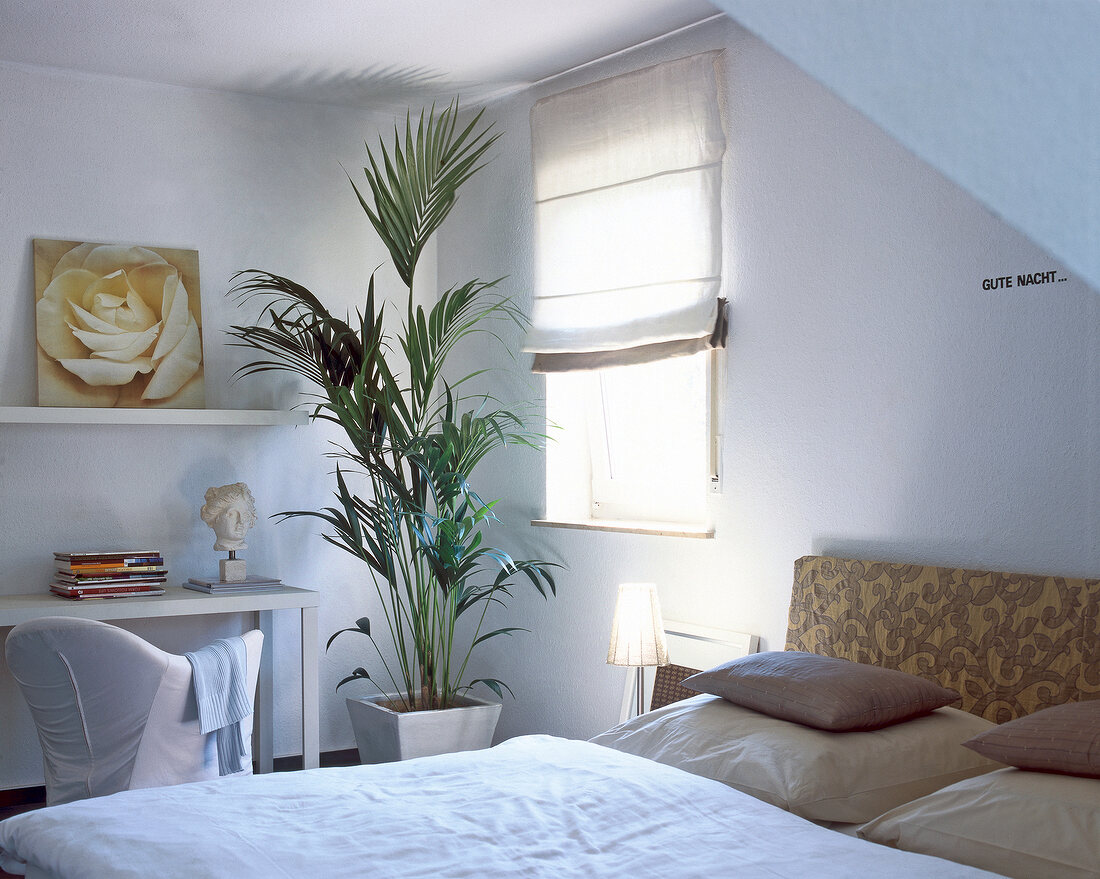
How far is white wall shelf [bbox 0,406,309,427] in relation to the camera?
3.81 metres

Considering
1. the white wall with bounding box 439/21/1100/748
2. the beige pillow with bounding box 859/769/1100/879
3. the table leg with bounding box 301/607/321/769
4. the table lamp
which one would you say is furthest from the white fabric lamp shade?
the beige pillow with bounding box 859/769/1100/879

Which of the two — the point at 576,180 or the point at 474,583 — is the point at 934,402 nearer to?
the point at 576,180

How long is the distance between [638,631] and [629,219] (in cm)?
146

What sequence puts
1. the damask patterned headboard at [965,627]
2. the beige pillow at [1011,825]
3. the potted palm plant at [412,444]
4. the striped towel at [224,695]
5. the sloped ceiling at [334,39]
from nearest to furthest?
the beige pillow at [1011,825] → the damask patterned headboard at [965,627] → the striped towel at [224,695] → the sloped ceiling at [334,39] → the potted palm plant at [412,444]

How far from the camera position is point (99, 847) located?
1.79 metres

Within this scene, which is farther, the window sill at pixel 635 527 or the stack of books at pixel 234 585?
the stack of books at pixel 234 585

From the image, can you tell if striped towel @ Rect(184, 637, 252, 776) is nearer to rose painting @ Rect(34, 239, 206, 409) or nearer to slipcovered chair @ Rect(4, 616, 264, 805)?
slipcovered chair @ Rect(4, 616, 264, 805)

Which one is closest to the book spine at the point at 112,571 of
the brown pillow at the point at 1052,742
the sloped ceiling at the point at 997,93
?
the brown pillow at the point at 1052,742

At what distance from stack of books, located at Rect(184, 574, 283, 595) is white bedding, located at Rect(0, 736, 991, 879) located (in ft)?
5.68

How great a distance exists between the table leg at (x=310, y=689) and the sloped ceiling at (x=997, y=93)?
3.60 metres

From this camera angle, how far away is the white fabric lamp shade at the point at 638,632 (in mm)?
3326

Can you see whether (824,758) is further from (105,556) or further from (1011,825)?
(105,556)

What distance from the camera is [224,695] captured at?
314cm

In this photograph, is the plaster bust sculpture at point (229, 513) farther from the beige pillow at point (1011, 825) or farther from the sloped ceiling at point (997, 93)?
the sloped ceiling at point (997, 93)
